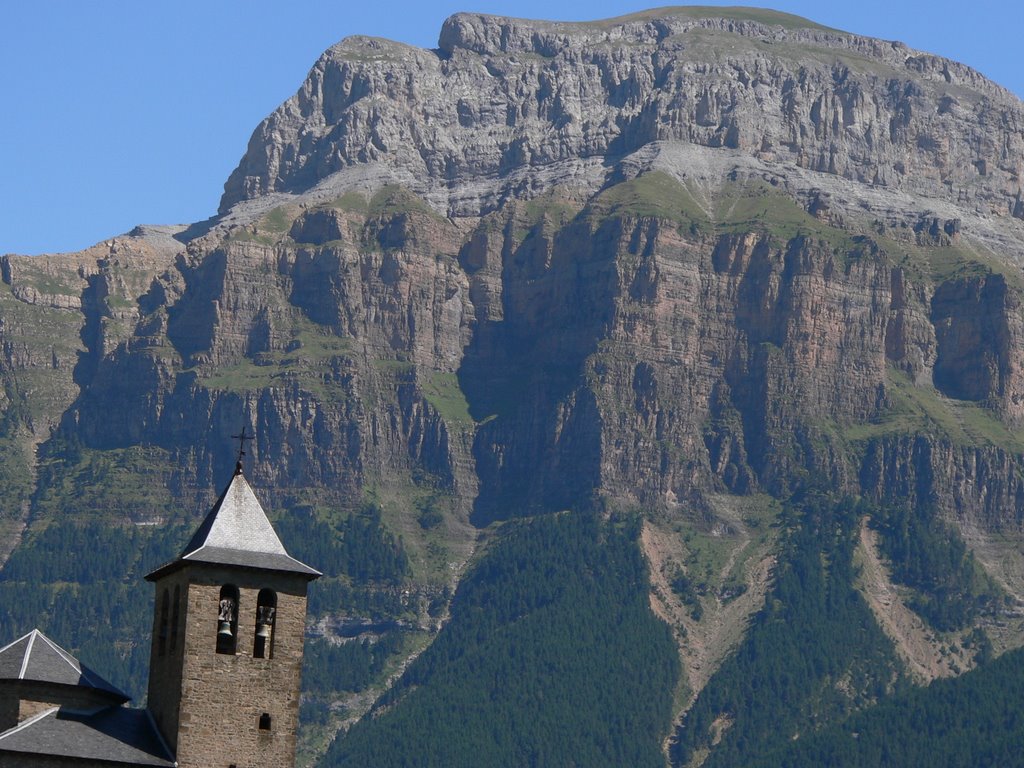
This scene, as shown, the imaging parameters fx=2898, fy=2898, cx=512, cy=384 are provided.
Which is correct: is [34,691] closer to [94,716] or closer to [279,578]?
[94,716]

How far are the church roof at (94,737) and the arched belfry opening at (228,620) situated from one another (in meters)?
4.32

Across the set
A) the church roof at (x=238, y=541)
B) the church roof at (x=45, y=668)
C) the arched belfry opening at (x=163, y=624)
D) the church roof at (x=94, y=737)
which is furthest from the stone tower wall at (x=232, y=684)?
the church roof at (x=45, y=668)

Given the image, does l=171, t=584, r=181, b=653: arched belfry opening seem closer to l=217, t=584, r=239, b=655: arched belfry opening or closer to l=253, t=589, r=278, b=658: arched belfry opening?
l=217, t=584, r=239, b=655: arched belfry opening

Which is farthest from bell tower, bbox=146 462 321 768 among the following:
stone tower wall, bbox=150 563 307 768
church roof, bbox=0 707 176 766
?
church roof, bbox=0 707 176 766

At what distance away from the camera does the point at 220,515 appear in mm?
108000

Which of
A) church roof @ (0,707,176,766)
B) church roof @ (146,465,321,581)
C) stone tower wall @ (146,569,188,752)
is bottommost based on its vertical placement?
church roof @ (0,707,176,766)

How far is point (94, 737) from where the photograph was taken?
343ft

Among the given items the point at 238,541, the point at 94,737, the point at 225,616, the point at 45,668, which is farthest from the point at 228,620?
the point at 45,668

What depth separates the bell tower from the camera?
105000 millimetres

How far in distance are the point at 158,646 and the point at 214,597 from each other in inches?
194

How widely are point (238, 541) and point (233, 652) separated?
14.4 feet

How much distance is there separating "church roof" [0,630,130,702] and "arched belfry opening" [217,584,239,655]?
5.76 m

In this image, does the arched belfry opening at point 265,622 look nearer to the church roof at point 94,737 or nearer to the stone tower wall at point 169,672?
the stone tower wall at point 169,672

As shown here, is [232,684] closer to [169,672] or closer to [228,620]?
[228,620]
